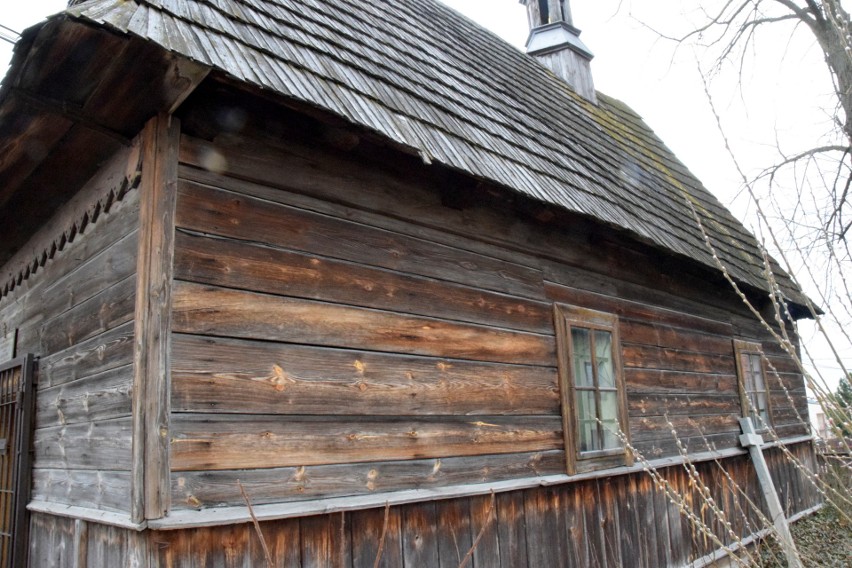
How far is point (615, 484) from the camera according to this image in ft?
17.3

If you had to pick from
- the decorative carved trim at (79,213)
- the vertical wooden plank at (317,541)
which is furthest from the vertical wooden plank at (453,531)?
the decorative carved trim at (79,213)

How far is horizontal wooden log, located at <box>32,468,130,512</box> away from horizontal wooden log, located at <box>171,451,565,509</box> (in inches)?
13.5

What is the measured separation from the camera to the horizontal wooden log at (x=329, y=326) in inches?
119

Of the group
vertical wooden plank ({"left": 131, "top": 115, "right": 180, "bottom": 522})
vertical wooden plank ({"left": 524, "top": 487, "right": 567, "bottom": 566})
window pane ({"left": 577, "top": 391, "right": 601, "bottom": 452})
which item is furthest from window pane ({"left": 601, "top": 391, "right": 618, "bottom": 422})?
vertical wooden plank ({"left": 131, "top": 115, "right": 180, "bottom": 522})

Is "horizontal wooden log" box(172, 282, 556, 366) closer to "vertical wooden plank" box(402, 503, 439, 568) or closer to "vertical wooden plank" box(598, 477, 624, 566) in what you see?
"vertical wooden plank" box(402, 503, 439, 568)

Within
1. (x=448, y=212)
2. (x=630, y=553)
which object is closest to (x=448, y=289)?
(x=448, y=212)

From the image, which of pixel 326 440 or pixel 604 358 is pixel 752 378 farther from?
pixel 326 440

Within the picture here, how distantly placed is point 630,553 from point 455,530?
2148mm

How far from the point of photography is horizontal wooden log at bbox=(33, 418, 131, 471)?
3.03m

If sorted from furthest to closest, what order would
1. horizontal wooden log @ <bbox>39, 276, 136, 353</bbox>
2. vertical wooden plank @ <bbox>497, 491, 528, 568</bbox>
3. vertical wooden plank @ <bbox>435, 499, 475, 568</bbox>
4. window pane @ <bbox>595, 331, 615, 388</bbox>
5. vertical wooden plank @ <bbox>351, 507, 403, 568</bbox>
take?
1. window pane @ <bbox>595, 331, 615, 388</bbox>
2. vertical wooden plank @ <bbox>497, 491, 528, 568</bbox>
3. vertical wooden plank @ <bbox>435, 499, 475, 568</bbox>
4. vertical wooden plank @ <bbox>351, 507, 403, 568</bbox>
5. horizontal wooden log @ <bbox>39, 276, 136, 353</bbox>

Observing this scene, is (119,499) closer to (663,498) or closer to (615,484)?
(615,484)

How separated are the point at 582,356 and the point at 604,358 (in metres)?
0.37

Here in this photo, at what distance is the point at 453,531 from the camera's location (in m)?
3.80

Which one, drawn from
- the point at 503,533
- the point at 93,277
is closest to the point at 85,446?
the point at 93,277
